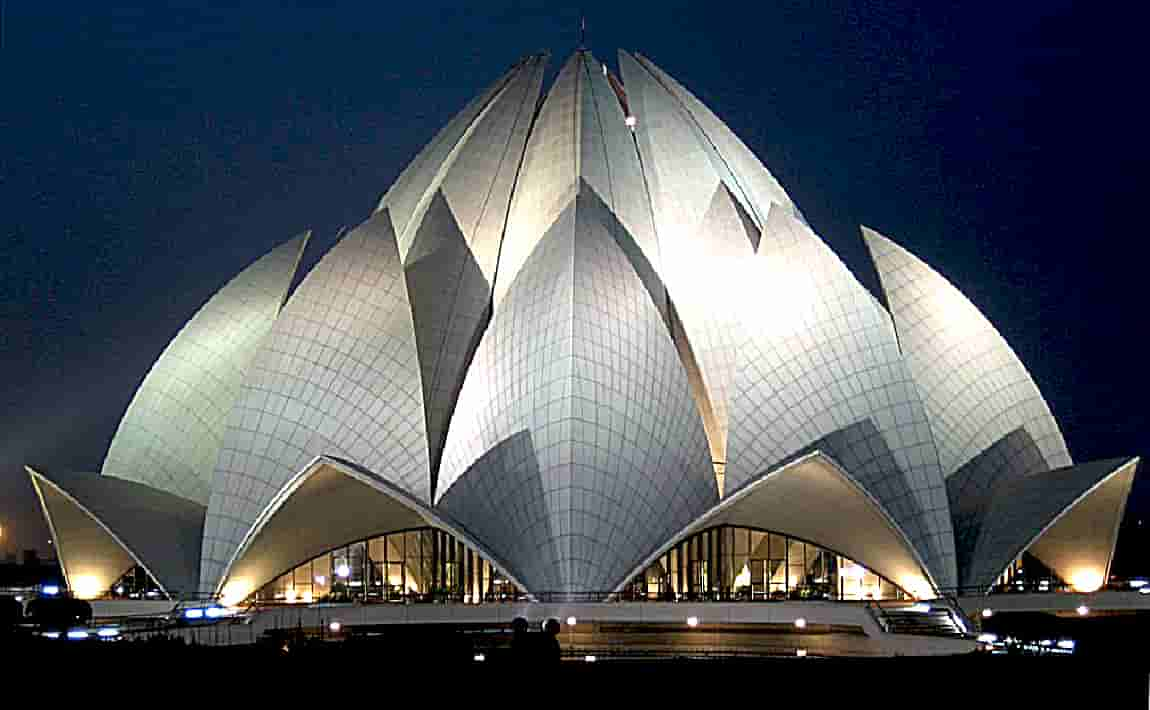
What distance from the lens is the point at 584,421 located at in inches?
1291

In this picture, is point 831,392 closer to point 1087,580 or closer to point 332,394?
point 1087,580

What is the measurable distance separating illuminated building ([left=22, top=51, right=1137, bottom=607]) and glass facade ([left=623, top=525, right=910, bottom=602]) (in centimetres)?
8

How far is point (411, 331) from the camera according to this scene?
36469mm

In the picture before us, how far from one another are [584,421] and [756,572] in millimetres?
8637

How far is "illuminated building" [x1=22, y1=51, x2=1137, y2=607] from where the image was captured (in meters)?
33.5

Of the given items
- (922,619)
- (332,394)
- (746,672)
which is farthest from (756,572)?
(746,672)

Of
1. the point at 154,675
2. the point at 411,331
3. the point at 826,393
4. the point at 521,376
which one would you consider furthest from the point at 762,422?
the point at 154,675

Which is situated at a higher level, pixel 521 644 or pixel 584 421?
pixel 584 421

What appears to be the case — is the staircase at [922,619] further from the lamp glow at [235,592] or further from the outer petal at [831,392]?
the lamp glow at [235,592]

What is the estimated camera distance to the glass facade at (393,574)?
37.3 meters

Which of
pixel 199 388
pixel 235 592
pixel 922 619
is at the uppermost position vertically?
pixel 199 388

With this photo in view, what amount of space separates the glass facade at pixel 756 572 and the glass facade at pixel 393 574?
183 inches

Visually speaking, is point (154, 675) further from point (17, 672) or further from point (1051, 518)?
point (1051, 518)

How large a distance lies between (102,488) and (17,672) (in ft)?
63.7
